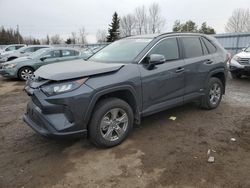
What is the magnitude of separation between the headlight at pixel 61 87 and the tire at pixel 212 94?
10.5ft

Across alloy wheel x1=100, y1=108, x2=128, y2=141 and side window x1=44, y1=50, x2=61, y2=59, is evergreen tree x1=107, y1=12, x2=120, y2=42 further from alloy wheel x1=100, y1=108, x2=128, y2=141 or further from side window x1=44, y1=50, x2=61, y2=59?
alloy wheel x1=100, y1=108, x2=128, y2=141

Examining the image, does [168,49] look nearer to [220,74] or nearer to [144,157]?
[220,74]

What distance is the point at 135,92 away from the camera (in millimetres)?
4145

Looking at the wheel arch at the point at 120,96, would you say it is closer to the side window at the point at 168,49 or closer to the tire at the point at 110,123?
the tire at the point at 110,123

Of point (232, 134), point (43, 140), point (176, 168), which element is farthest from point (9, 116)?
point (232, 134)

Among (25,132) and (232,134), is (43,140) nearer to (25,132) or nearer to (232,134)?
(25,132)

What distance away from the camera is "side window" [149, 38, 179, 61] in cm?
465

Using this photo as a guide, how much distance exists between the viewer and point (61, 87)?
138 inches

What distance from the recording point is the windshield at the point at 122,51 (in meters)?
4.51

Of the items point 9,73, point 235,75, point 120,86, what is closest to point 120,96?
point 120,86

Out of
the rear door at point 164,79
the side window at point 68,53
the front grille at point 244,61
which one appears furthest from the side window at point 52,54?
the front grille at point 244,61

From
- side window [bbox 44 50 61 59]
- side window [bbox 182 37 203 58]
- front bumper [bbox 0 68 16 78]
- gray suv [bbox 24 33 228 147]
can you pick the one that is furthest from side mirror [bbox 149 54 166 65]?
front bumper [bbox 0 68 16 78]

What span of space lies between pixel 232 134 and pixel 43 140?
333 centimetres

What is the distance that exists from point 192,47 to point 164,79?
4.24 feet
